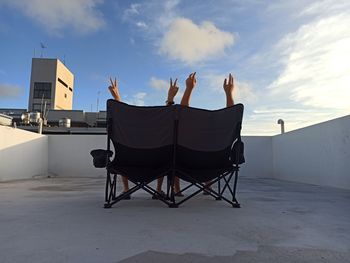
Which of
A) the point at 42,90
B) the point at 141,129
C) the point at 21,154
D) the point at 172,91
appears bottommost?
the point at 21,154

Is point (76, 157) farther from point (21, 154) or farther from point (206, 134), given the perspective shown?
point (206, 134)

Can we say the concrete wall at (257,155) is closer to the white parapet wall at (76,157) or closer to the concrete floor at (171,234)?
the white parapet wall at (76,157)

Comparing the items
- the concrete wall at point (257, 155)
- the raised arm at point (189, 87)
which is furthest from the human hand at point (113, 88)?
the concrete wall at point (257, 155)

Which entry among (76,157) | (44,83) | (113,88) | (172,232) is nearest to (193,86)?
(113,88)

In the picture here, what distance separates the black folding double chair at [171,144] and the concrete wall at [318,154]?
3.78 m

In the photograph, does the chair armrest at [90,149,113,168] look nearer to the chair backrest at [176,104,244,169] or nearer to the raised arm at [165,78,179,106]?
the chair backrest at [176,104,244,169]

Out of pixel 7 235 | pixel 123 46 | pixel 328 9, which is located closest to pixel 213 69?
pixel 123 46

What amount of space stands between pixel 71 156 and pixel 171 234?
8.43 m

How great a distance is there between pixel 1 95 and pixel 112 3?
131 feet

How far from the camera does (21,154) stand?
797 cm

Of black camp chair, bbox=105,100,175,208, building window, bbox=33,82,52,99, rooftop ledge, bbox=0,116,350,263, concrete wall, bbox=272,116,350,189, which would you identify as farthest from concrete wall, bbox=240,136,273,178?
building window, bbox=33,82,52,99

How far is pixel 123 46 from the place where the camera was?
7.84m

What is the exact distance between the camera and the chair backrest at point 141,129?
3.32 meters

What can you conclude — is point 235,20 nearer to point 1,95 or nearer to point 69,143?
point 69,143
